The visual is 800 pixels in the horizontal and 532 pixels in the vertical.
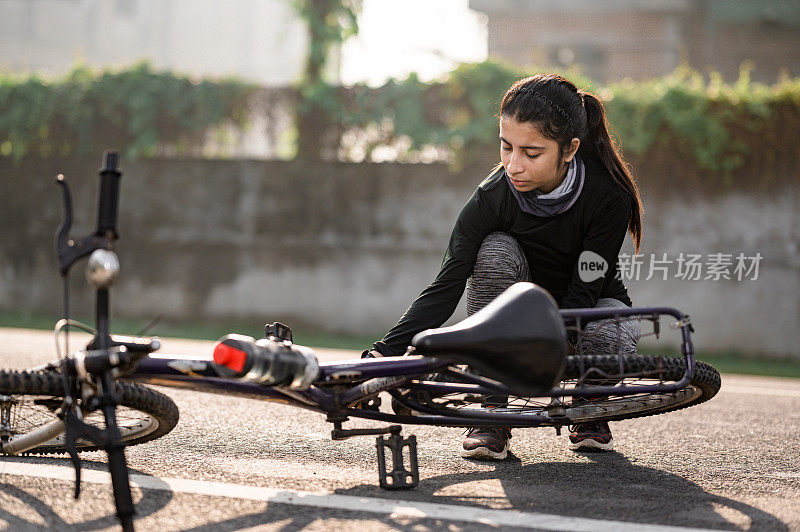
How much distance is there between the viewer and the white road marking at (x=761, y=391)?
216 inches

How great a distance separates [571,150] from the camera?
132 inches

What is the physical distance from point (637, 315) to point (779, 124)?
23.7 ft

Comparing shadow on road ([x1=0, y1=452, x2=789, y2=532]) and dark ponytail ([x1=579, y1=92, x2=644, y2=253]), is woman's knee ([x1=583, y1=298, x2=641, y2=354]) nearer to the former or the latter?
shadow on road ([x1=0, y1=452, x2=789, y2=532])

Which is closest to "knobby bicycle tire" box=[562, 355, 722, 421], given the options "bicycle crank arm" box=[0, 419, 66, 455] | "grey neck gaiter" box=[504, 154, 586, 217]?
"grey neck gaiter" box=[504, 154, 586, 217]

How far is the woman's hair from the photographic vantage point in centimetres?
321

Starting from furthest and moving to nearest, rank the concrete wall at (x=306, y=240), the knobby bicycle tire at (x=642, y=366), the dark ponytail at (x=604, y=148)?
the concrete wall at (x=306, y=240) < the dark ponytail at (x=604, y=148) < the knobby bicycle tire at (x=642, y=366)

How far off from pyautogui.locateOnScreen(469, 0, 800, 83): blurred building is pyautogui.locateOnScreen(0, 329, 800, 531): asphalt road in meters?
19.4

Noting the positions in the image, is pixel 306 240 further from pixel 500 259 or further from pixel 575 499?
pixel 575 499

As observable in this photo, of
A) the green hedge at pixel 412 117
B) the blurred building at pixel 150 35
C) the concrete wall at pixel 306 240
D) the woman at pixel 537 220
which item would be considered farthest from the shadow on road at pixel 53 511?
the blurred building at pixel 150 35

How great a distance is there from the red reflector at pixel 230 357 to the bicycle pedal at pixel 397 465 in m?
0.62

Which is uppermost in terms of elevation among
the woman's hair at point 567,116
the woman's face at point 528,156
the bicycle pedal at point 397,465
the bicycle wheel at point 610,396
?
the woman's hair at point 567,116

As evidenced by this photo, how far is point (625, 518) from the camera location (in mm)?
2508

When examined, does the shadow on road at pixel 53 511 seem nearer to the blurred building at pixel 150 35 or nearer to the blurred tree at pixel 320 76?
the blurred tree at pixel 320 76

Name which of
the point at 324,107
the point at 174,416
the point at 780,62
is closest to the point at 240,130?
the point at 324,107
